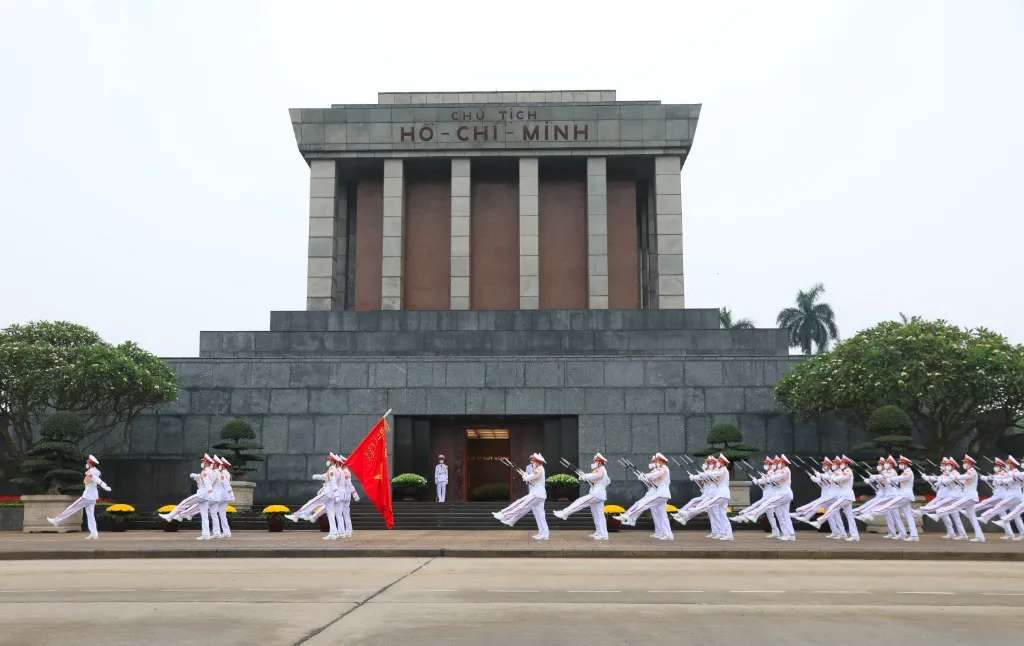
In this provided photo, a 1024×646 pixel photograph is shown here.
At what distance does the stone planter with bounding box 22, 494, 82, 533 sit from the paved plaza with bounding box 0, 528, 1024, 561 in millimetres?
4836

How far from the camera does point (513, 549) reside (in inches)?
720

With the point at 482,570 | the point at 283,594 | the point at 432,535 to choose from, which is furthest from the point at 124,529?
the point at 283,594

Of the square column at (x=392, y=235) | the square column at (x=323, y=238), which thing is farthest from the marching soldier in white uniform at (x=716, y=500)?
the square column at (x=323, y=238)

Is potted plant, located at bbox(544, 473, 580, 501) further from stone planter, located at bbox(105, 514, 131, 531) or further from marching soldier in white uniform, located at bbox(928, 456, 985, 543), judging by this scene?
stone planter, located at bbox(105, 514, 131, 531)

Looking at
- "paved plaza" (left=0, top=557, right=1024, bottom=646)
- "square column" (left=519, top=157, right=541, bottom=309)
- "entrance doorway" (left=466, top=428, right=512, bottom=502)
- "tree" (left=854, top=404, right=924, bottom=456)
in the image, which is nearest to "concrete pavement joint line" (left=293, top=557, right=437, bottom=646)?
"paved plaza" (left=0, top=557, right=1024, bottom=646)

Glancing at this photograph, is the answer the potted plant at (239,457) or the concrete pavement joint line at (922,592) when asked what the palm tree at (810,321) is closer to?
the potted plant at (239,457)

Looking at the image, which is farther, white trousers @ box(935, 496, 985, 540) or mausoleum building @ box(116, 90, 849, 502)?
mausoleum building @ box(116, 90, 849, 502)

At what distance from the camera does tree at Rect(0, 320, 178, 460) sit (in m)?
28.8

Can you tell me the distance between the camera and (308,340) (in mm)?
36375

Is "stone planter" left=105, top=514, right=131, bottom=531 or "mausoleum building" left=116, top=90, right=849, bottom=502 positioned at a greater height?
"mausoleum building" left=116, top=90, right=849, bottom=502

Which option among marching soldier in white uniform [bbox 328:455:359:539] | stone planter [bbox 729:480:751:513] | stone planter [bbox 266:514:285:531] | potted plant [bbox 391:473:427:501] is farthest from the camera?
potted plant [bbox 391:473:427:501]

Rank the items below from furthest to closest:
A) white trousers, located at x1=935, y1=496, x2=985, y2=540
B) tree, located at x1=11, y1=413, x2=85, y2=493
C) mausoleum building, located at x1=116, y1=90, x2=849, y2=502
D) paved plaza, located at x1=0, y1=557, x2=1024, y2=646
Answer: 1. mausoleum building, located at x1=116, y1=90, x2=849, y2=502
2. tree, located at x1=11, y1=413, x2=85, y2=493
3. white trousers, located at x1=935, y1=496, x2=985, y2=540
4. paved plaza, located at x1=0, y1=557, x2=1024, y2=646

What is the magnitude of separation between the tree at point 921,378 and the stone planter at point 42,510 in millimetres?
21267

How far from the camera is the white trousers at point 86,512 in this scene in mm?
23922
